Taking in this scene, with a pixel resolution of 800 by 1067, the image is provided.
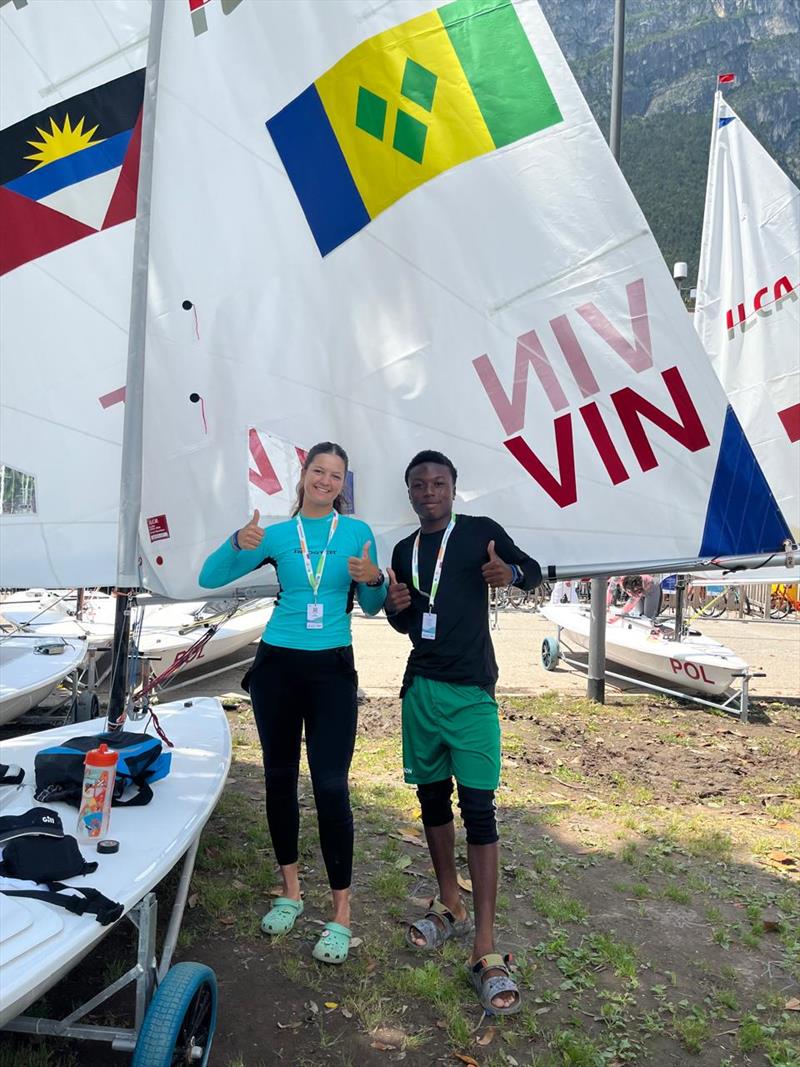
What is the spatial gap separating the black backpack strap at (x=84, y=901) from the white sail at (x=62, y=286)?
1385mm

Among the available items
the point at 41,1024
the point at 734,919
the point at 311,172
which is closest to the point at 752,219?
the point at 311,172

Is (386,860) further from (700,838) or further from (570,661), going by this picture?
(570,661)

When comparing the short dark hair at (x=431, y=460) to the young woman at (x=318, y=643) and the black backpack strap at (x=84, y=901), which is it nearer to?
the young woman at (x=318, y=643)

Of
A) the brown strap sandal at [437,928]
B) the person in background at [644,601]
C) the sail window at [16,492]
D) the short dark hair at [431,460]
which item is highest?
the short dark hair at [431,460]

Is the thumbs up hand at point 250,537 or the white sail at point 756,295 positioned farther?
the white sail at point 756,295

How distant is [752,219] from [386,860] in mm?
6151

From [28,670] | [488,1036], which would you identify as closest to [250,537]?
[488,1036]

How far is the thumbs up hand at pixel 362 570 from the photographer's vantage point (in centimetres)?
250

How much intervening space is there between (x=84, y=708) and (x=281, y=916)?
2989 mm

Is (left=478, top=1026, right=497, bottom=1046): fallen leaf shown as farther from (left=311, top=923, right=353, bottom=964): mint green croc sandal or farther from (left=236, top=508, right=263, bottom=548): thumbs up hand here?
(left=236, top=508, right=263, bottom=548): thumbs up hand

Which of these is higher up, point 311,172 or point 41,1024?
point 311,172

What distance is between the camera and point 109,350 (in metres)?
3.00

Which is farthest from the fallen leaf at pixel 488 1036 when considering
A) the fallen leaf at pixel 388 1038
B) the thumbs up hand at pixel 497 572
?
the thumbs up hand at pixel 497 572

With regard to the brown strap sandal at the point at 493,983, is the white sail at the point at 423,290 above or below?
above
